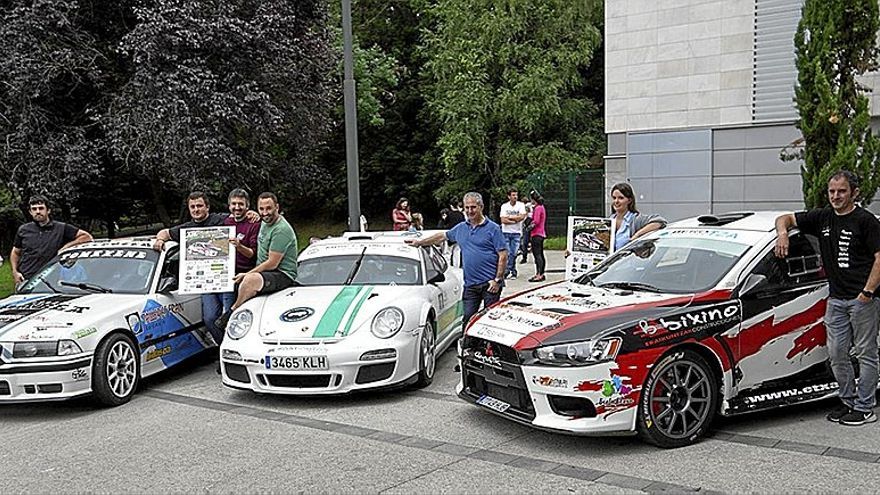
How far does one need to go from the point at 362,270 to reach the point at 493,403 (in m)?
2.81

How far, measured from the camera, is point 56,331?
22.7ft

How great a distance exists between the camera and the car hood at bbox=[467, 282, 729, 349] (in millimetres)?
5551

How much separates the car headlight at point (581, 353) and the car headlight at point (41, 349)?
13.3 feet

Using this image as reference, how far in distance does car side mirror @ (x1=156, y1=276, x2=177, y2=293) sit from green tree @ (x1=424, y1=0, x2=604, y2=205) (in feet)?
67.8

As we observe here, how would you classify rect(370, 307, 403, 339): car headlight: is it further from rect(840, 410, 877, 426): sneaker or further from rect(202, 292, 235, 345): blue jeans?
rect(840, 410, 877, 426): sneaker

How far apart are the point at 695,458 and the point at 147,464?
3653mm

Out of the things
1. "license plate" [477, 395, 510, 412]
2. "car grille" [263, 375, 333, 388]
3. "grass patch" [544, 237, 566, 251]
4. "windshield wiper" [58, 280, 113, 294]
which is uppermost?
"windshield wiper" [58, 280, 113, 294]

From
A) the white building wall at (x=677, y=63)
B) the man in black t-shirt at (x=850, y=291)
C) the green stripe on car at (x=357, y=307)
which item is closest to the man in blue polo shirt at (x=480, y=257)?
the green stripe on car at (x=357, y=307)

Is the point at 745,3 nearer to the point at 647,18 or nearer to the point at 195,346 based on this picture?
the point at 647,18

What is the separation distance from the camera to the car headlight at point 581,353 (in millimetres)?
5383

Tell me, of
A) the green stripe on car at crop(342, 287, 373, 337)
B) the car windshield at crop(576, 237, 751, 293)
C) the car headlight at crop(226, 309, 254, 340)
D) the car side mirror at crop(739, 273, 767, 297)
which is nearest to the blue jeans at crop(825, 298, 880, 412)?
the car side mirror at crop(739, 273, 767, 297)

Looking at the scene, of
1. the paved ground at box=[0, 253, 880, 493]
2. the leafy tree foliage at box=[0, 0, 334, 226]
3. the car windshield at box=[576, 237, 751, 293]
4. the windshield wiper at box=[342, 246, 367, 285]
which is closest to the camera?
the paved ground at box=[0, 253, 880, 493]

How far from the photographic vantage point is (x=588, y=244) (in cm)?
841

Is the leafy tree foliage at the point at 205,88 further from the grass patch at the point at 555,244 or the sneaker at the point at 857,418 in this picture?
the sneaker at the point at 857,418
